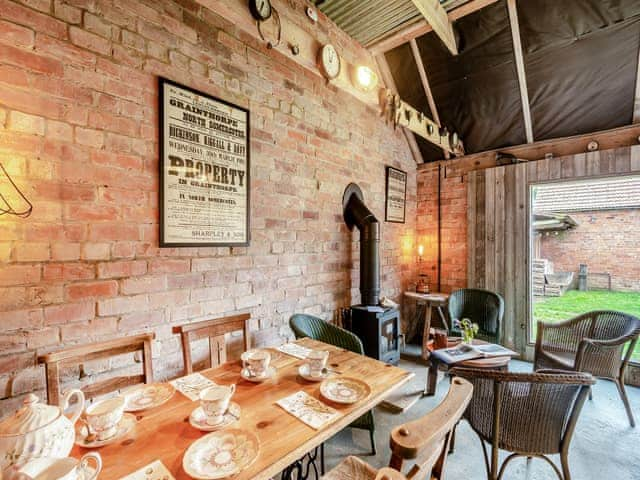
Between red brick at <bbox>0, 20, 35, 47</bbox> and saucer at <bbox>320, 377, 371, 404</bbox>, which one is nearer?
saucer at <bbox>320, 377, 371, 404</bbox>

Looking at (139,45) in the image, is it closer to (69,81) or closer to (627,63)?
(69,81)

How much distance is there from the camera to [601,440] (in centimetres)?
214

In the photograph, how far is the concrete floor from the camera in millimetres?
1848

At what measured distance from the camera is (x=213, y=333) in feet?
5.83

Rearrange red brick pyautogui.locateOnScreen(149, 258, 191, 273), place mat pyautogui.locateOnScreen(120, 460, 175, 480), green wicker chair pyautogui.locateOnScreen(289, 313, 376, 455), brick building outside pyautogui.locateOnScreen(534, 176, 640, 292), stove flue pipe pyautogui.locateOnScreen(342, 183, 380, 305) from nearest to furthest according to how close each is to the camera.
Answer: place mat pyautogui.locateOnScreen(120, 460, 175, 480), red brick pyautogui.locateOnScreen(149, 258, 191, 273), green wicker chair pyautogui.locateOnScreen(289, 313, 376, 455), stove flue pipe pyautogui.locateOnScreen(342, 183, 380, 305), brick building outside pyautogui.locateOnScreen(534, 176, 640, 292)

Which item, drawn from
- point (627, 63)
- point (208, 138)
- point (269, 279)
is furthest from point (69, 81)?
point (627, 63)

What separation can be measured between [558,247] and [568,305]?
34.3 inches

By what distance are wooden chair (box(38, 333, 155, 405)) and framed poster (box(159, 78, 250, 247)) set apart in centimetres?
62

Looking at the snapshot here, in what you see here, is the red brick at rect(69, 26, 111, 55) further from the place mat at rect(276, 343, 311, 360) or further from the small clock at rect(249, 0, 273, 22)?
the place mat at rect(276, 343, 311, 360)

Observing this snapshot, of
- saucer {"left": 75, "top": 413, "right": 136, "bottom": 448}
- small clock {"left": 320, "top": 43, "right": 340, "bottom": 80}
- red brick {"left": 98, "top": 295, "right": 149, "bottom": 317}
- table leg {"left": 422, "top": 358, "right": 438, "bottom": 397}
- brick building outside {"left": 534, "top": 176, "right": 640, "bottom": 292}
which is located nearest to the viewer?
saucer {"left": 75, "top": 413, "right": 136, "bottom": 448}

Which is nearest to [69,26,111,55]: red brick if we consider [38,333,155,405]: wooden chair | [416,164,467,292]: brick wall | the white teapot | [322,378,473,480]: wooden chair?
[38,333,155,405]: wooden chair

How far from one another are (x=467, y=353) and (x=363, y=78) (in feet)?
8.23

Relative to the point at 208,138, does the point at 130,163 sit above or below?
below

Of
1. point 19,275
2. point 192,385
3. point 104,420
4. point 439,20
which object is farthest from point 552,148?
point 19,275
